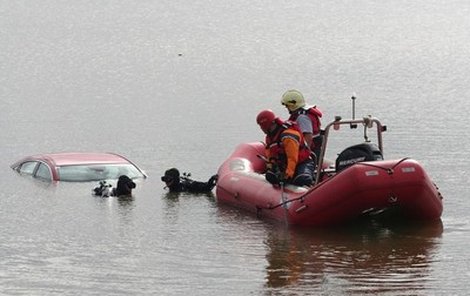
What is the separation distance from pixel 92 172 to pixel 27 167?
1946mm

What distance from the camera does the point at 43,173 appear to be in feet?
73.8

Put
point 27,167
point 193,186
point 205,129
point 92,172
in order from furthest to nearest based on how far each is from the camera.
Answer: point 205,129
point 27,167
point 92,172
point 193,186

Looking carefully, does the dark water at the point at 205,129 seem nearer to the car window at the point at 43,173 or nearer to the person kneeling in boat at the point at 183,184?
the person kneeling in boat at the point at 183,184

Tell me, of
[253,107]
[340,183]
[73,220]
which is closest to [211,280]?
[340,183]

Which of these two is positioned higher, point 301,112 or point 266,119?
point 301,112

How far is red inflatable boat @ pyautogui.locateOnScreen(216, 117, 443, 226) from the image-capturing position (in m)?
16.3

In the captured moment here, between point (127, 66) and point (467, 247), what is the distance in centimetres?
3512

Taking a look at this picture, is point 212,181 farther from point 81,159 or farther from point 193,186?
point 81,159

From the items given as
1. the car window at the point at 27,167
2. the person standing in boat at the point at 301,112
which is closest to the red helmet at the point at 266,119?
the person standing in boat at the point at 301,112

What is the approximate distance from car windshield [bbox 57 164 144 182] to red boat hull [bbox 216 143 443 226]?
4.04 metres

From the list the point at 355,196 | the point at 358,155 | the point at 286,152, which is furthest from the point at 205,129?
the point at 355,196

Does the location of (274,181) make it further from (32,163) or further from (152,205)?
(32,163)

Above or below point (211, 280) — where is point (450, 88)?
above

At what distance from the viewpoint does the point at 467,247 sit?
16.2m
